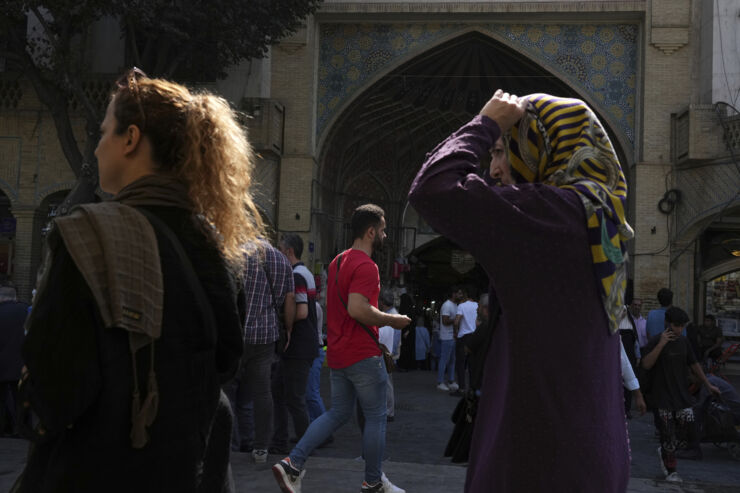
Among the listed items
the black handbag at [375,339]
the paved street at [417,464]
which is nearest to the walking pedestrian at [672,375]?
the paved street at [417,464]

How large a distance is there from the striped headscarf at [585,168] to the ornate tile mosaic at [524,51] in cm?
1458

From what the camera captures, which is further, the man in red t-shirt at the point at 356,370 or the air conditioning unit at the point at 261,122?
the air conditioning unit at the point at 261,122

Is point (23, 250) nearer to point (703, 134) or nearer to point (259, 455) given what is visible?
point (259, 455)

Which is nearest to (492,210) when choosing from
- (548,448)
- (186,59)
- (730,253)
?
(548,448)

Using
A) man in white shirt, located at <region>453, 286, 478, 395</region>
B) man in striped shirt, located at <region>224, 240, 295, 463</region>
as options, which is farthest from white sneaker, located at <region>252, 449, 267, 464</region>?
man in white shirt, located at <region>453, 286, 478, 395</region>

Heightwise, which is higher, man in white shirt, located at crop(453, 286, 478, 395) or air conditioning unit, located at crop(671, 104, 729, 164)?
air conditioning unit, located at crop(671, 104, 729, 164)

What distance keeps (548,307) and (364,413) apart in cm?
290

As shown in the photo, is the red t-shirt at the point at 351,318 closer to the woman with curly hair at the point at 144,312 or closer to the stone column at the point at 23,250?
the woman with curly hair at the point at 144,312

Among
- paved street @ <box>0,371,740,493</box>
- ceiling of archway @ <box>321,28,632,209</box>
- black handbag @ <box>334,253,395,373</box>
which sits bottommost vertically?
paved street @ <box>0,371,740,493</box>

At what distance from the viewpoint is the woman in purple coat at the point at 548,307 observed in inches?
62.4

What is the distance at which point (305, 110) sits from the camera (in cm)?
1585

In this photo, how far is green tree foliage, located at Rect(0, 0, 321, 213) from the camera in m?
11.0

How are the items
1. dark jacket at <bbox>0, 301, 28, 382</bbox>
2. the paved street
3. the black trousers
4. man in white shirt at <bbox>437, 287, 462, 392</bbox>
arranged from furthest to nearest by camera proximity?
man in white shirt at <bbox>437, 287, 462, 392</bbox> → dark jacket at <bbox>0, 301, 28, 382</bbox> → the black trousers → the paved street

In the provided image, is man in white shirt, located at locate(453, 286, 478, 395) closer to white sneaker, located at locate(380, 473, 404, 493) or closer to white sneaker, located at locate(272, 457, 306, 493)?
white sneaker, located at locate(380, 473, 404, 493)
